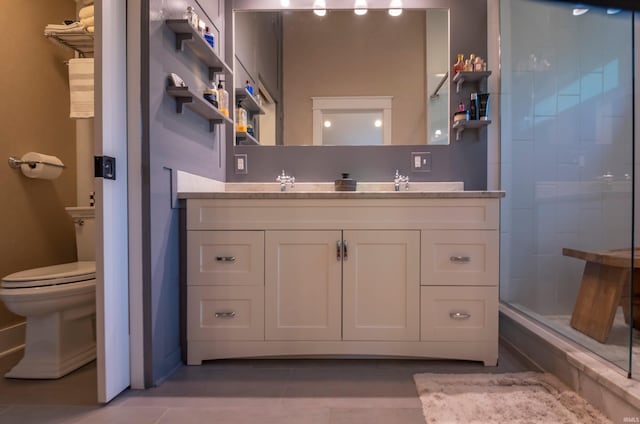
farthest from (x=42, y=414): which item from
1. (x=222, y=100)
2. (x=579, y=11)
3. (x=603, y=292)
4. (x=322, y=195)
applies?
(x=579, y=11)

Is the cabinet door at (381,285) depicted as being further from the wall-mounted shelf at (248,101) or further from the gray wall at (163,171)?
the wall-mounted shelf at (248,101)

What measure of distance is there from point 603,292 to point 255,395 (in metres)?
1.69

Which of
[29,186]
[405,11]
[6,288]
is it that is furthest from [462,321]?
[29,186]

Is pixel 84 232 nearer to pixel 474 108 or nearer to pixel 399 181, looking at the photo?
pixel 399 181

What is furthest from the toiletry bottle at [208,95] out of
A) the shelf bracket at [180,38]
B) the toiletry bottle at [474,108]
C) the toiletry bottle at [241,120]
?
the toiletry bottle at [474,108]

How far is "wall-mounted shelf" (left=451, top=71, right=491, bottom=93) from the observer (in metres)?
2.03

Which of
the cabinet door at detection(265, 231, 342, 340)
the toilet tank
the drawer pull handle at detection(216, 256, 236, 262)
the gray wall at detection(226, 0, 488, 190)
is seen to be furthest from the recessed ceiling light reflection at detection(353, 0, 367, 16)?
the toilet tank

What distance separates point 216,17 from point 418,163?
1535mm

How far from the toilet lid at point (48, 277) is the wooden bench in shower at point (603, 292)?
2.39 m

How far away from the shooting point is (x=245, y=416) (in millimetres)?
1229

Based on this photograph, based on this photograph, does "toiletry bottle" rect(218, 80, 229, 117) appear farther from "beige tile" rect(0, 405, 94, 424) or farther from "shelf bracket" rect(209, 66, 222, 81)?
"beige tile" rect(0, 405, 94, 424)

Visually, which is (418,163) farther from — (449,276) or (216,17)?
(216,17)

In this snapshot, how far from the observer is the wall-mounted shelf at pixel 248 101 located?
2197 mm

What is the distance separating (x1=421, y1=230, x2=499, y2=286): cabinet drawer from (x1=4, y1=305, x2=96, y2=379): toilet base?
1.70m
